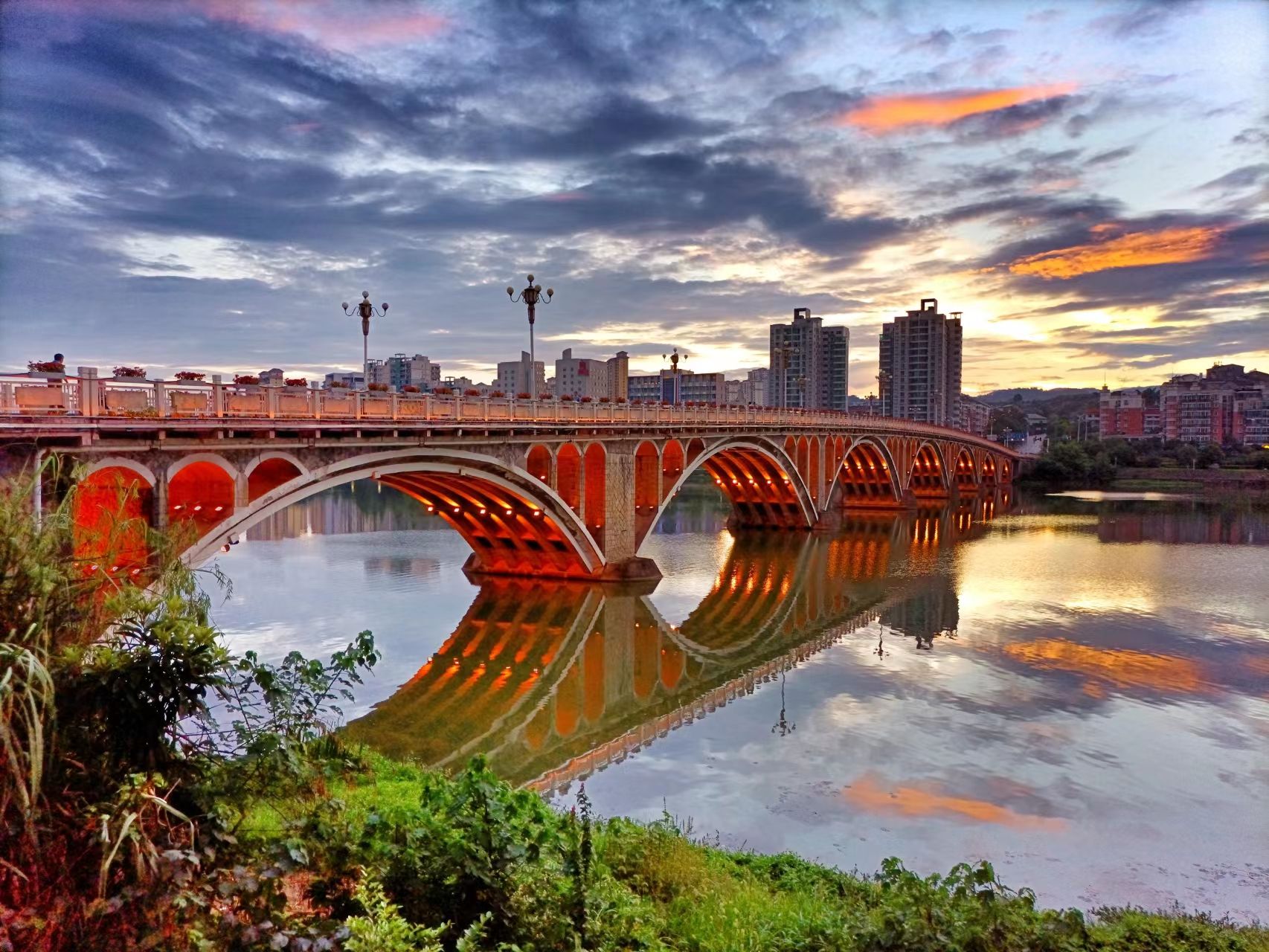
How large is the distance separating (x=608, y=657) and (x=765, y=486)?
31056 mm

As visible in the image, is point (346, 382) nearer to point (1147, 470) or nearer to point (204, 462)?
point (204, 462)

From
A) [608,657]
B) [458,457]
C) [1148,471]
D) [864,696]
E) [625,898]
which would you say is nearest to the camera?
[625,898]

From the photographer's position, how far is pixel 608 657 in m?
24.7

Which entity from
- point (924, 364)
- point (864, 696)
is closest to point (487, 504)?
point (864, 696)

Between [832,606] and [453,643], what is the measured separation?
14822 mm

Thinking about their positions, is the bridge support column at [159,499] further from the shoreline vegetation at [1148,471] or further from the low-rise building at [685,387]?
the low-rise building at [685,387]

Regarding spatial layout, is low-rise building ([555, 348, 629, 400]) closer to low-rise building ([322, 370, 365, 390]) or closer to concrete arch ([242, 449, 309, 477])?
low-rise building ([322, 370, 365, 390])

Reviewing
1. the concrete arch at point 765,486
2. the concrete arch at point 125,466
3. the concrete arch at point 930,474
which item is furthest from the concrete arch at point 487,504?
the concrete arch at point 930,474

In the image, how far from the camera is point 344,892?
674 cm

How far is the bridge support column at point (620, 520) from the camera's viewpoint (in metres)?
33.0

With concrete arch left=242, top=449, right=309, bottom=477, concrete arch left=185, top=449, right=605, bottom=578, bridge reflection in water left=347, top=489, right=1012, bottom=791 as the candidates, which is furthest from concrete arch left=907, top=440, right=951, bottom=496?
concrete arch left=242, top=449, right=309, bottom=477

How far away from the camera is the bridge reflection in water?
17.8m

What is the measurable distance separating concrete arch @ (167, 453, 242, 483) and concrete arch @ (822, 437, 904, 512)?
5369 cm

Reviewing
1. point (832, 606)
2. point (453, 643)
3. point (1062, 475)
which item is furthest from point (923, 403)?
point (453, 643)
